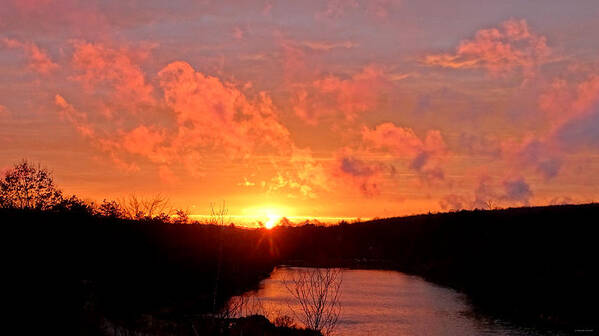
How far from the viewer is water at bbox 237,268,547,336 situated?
→ 161ft

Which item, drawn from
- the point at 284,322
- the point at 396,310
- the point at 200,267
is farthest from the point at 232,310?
the point at 200,267

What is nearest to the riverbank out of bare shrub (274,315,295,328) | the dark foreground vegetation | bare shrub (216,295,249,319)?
the dark foreground vegetation

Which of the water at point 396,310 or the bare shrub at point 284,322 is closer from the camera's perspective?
the bare shrub at point 284,322

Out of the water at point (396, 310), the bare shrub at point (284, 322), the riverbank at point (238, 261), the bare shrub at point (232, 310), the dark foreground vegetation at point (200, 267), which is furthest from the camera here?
the water at point (396, 310)

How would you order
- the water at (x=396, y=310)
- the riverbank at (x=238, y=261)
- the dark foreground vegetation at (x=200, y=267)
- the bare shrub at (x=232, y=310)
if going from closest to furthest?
the bare shrub at (x=232, y=310), the dark foreground vegetation at (x=200, y=267), the riverbank at (x=238, y=261), the water at (x=396, y=310)

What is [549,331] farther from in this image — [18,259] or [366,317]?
[18,259]

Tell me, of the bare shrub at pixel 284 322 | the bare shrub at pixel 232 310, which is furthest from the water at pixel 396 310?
the bare shrub at pixel 284 322

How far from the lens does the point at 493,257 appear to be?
304ft

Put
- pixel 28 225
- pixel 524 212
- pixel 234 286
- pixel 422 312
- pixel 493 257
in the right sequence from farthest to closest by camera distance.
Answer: pixel 524 212 → pixel 493 257 → pixel 234 286 → pixel 422 312 → pixel 28 225

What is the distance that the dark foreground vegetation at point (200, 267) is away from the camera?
38.0 meters

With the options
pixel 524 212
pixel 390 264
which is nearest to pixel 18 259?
pixel 524 212

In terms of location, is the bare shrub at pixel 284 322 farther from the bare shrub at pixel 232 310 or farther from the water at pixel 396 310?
the bare shrub at pixel 232 310

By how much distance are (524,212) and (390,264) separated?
33.6 meters

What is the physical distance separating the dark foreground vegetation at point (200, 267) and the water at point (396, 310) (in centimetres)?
346
